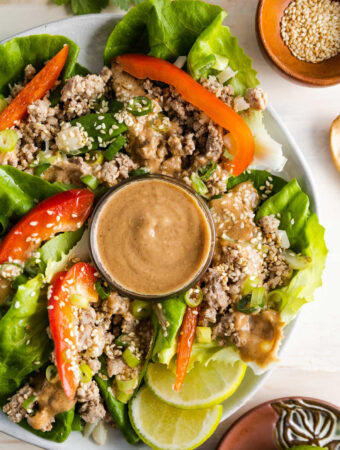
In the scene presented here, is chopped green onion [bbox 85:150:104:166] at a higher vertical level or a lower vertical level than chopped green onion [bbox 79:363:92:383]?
higher

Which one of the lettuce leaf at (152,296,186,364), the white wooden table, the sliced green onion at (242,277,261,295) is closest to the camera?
the lettuce leaf at (152,296,186,364)

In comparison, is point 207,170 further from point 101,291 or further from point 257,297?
point 101,291

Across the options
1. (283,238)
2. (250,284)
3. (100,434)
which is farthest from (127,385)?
(283,238)

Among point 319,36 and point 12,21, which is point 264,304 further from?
point 12,21

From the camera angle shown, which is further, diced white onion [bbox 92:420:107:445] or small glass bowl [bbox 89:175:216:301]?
diced white onion [bbox 92:420:107:445]

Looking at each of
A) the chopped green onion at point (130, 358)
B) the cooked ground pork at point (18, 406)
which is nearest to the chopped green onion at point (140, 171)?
the chopped green onion at point (130, 358)

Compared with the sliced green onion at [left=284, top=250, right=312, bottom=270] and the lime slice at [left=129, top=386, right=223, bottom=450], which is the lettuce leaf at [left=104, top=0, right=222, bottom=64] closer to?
the sliced green onion at [left=284, top=250, right=312, bottom=270]

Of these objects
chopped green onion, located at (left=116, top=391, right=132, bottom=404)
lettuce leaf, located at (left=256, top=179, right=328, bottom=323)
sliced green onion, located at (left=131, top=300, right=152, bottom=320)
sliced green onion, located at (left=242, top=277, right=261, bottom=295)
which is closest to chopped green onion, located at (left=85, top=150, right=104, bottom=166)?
sliced green onion, located at (left=131, top=300, right=152, bottom=320)
